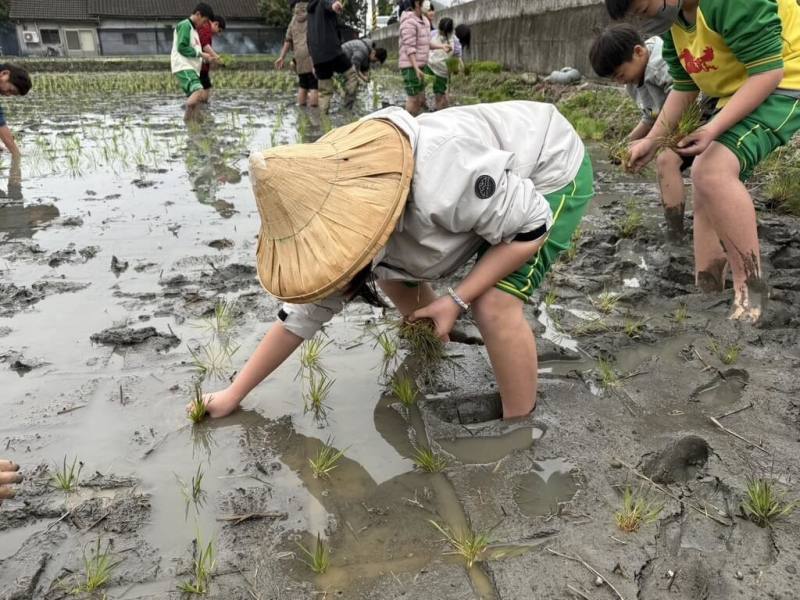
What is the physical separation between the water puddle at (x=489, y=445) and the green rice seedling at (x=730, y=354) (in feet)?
2.68

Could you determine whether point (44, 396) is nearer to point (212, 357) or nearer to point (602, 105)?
point (212, 357)

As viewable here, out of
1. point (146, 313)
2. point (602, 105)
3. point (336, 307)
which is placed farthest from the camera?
point (602, 105)

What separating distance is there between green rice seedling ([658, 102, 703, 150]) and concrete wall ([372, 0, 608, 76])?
6.05 m

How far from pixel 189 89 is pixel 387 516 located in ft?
25.8

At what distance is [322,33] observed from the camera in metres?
8.52

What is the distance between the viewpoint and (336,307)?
192 cm

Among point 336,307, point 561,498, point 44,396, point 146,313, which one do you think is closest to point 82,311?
point 146,313

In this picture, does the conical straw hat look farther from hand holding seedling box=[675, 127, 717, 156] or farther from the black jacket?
the black jacket

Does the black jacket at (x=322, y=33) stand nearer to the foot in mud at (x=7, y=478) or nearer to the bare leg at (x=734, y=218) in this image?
the bare leg at (x=734, y=218)

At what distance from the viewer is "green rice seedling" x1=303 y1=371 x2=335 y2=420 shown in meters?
2.15

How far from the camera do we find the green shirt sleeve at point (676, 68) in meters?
2.66

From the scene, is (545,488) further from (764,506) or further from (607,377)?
(607,377)

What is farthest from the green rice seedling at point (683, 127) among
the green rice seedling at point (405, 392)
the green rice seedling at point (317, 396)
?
the green rice seedling at point (317, 396)

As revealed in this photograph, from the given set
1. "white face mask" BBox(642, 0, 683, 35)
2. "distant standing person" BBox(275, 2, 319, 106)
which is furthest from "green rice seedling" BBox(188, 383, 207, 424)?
"distant standing person" BBox(275, 2, 319, 106)
